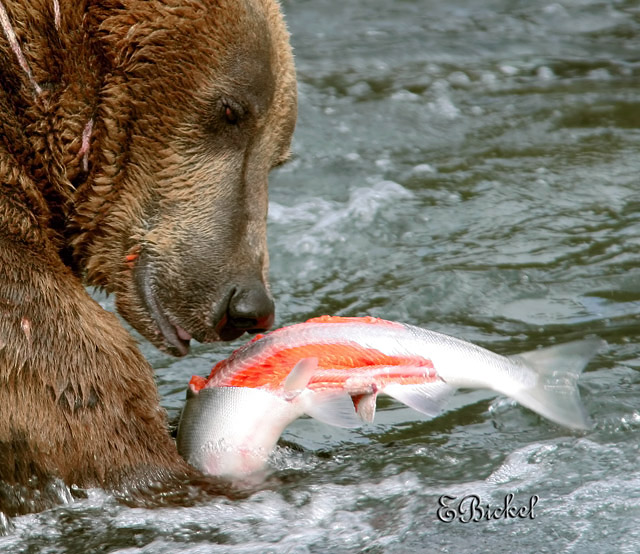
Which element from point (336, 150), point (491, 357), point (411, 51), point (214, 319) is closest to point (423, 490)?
point (491, 357)

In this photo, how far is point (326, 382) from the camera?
343 cm

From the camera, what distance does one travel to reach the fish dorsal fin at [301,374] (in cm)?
335

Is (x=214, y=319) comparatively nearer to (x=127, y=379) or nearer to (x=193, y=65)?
(x=127, y=379)

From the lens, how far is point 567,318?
16.1 ft

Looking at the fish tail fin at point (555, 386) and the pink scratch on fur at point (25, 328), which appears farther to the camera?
the fish tail fin at point (555, 386)

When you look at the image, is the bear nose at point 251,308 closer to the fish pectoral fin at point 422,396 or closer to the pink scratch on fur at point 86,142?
the fish pectoral fin at point 422,396

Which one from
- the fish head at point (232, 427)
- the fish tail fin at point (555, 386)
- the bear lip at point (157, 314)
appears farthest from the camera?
the bear lip at point (157, 314)

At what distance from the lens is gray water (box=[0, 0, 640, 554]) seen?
3.46 metres

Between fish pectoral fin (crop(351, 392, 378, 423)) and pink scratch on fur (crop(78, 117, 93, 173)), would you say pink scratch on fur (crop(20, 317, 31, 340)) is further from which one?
fish pectoral fin (crop(351, 392, 378, 423))

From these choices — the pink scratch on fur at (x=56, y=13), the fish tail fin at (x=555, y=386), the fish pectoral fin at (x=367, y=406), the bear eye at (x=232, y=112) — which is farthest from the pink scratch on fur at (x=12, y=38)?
the fish tail fin at (x=555, y=386)

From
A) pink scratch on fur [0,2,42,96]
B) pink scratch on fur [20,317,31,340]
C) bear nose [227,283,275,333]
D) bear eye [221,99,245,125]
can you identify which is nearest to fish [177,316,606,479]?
bear nose [227,283,275,333]

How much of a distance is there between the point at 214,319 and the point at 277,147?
63 centimetres

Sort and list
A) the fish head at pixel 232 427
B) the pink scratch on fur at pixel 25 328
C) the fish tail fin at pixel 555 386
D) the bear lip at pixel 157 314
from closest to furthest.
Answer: the pink scratch on fur at pixel 25 328 < the fish head at pixel 232 427 < the fish tail fin at pixel 555 386 < the bear lip at pixel 157 314
